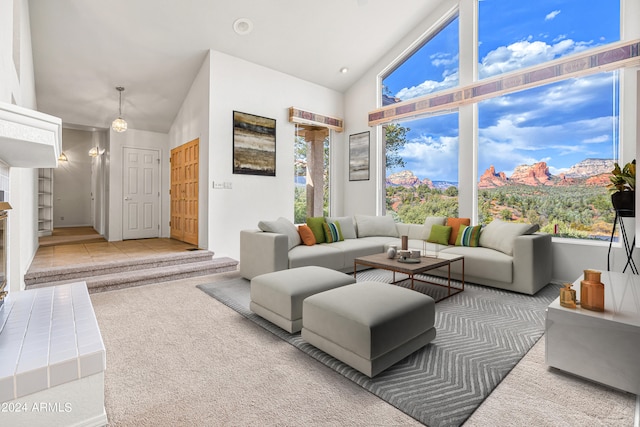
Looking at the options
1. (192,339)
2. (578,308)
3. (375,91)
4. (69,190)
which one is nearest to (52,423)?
(192,339)

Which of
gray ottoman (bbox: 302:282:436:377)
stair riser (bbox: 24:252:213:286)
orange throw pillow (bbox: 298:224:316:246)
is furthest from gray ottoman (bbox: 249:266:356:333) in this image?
stair riser (bbox: 24:252:213:286)

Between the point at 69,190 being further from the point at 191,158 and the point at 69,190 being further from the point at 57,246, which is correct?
the point at 191,158

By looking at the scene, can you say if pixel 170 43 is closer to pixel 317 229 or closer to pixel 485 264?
pixel 317 229

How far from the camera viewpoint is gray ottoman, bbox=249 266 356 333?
8.03ft

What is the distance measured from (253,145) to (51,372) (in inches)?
177

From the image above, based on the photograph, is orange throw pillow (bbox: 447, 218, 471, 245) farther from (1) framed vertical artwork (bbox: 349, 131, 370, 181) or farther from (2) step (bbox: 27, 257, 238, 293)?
(2) step (bbox: 27, 257, 238, 293)

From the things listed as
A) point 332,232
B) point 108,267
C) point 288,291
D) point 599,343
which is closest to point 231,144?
point 332,232

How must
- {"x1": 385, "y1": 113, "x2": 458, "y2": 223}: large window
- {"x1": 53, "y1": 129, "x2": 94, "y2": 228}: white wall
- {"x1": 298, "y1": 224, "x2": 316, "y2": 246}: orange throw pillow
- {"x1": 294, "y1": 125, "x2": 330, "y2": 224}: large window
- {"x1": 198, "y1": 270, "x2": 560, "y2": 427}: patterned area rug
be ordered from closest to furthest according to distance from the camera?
{"x1": 198, "y1": 270, "x2": 560, "y2": 427}: patterned area rug
{"x1": 298, "y1": 224, "x2": 316, "y2": 246}: orange throw pillow
{"x1": 385, "y1": 113, "x2": 458, "y2": 223}: large window
{"x1": 294, "y1": 125, "x2": 330, "y2": 224}: large window
{"x1": 53, "y1": 129, "x2": 94, "y2": 228}: white wall

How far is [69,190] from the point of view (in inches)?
382

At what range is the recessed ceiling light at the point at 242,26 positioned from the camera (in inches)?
180

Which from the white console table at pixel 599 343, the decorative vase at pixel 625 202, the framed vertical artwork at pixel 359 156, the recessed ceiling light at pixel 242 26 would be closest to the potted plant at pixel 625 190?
the decorative vase at pixel 625 202

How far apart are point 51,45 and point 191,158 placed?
7.57 ft

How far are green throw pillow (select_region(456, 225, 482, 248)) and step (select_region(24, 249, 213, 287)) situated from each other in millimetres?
3604

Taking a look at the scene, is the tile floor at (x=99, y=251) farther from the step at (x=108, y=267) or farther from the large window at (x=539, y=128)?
the large window at (x=539, y=128)
